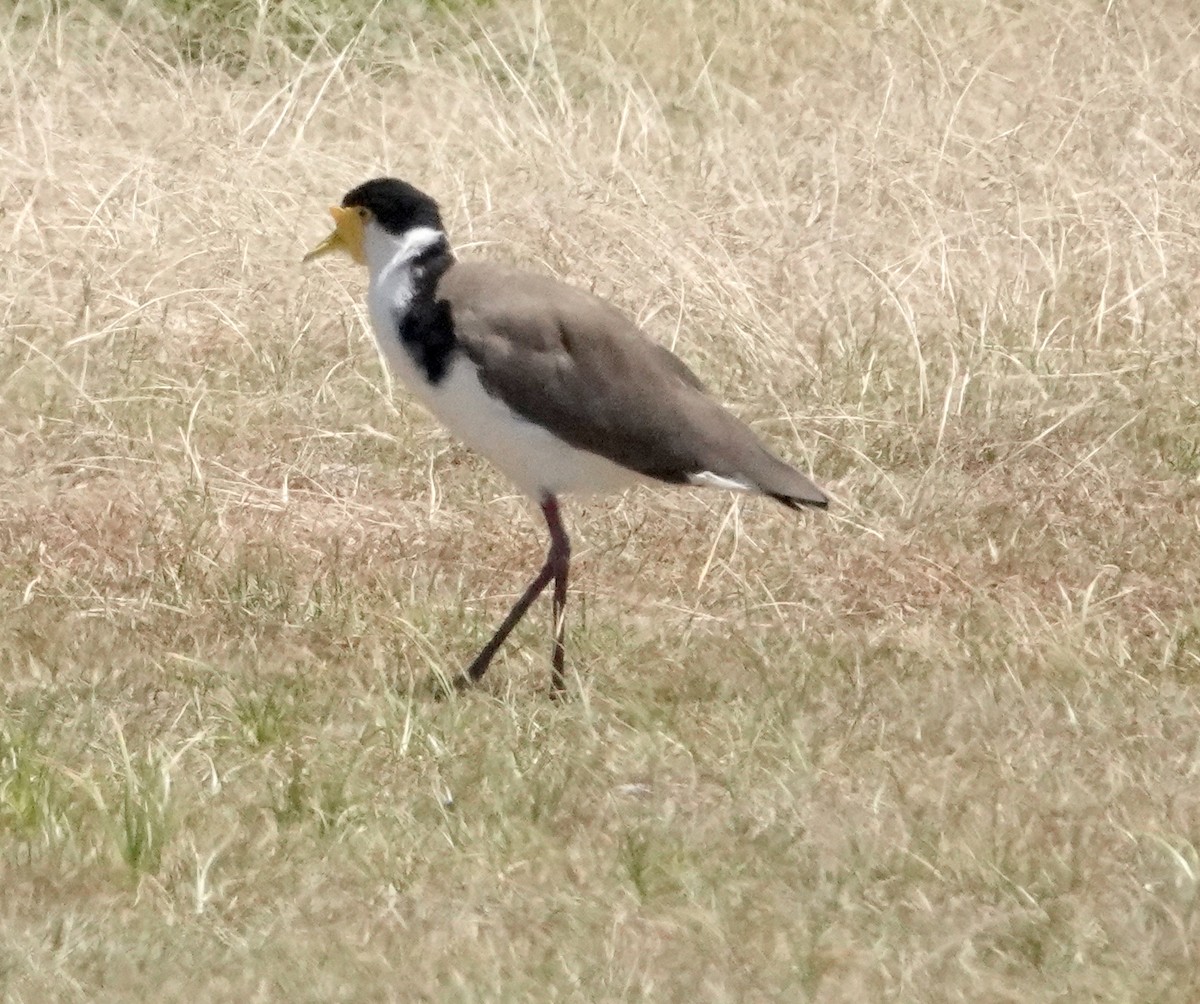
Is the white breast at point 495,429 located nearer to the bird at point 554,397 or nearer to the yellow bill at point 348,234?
the bird at point 554,397

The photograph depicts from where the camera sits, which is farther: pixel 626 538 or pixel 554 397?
pixel 626 538

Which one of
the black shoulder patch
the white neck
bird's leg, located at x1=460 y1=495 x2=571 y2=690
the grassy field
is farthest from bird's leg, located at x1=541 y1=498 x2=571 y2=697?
the white neck

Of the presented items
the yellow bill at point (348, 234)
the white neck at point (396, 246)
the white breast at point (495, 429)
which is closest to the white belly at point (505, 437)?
the white breast at point (495, 429)

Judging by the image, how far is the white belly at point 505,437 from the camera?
511 centimetres

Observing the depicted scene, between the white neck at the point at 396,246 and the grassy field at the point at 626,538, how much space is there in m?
0.81

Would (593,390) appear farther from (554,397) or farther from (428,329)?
(428,329)

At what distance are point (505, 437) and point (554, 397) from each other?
0.50 feet

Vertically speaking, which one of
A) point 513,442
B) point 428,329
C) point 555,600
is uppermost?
point 428,329

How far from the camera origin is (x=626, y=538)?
6254 millimetres

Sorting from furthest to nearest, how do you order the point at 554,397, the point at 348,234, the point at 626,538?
the point at 626,538, the point at 348,234, the point at 554,397

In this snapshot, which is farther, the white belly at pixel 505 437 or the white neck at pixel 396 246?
the white neck at pixel 396 246

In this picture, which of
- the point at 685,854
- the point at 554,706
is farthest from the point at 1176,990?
the point at 554,706

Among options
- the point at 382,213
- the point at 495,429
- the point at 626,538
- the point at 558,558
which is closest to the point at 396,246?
the point at 382,213

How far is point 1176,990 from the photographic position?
141 inches
